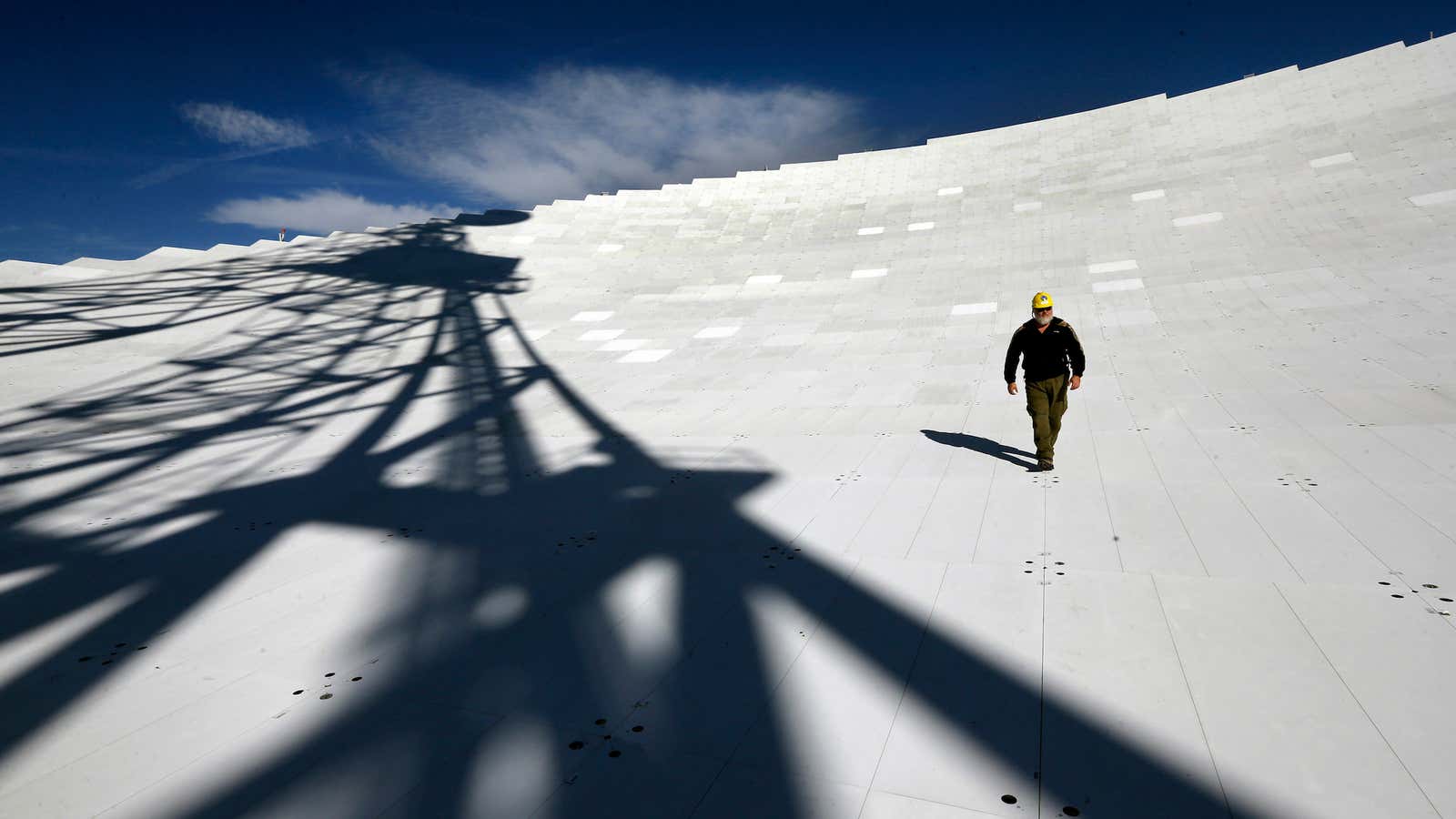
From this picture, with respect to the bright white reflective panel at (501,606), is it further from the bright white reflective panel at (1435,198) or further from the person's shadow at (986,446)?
the bright white reflective panel at (1435,198)

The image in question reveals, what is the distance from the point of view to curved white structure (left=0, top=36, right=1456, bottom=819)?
3.67m

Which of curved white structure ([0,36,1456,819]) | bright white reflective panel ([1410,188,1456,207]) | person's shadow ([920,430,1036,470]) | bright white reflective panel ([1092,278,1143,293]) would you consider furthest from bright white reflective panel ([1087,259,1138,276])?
person's shadow ([920,430,1036,470])

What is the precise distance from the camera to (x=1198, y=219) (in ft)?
67.0

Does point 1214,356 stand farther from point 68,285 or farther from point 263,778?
point 68,285

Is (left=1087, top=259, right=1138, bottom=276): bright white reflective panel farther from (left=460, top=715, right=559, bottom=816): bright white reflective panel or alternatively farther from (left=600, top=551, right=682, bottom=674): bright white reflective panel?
(left=460, top=715, right=559, bottom=816): bright white reflective panel

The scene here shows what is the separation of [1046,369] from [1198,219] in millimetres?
A: 16521

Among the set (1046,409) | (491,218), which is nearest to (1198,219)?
(1046,409)

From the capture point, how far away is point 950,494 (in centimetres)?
779

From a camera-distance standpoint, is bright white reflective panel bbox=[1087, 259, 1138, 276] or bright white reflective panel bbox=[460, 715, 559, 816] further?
bright white reflective panel bbox=[1087, 259, 1138, 276]

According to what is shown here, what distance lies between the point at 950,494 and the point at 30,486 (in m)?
12.4

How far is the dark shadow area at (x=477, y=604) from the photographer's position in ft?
12.0

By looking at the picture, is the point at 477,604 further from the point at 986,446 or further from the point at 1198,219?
the point at 1198,219

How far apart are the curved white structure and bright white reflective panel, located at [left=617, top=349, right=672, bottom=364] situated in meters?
0.24

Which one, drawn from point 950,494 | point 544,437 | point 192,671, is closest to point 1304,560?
point 950,494
